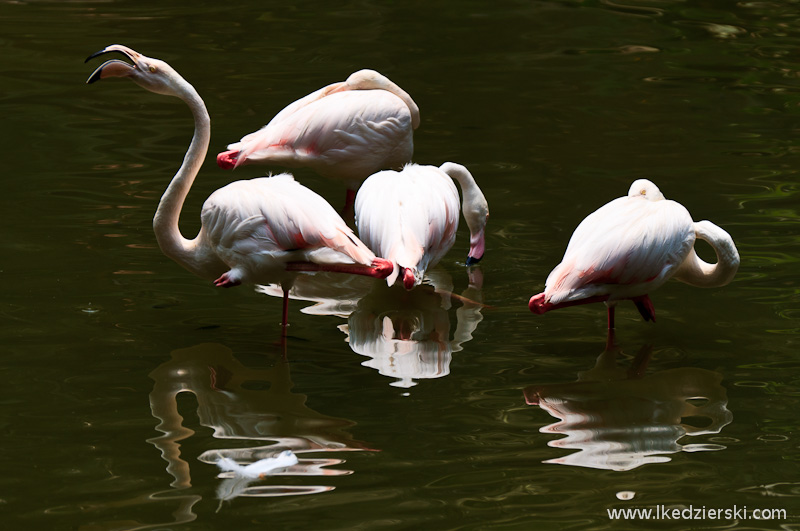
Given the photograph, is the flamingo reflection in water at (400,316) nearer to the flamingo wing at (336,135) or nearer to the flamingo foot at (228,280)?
the flamingo foot at (228,280)

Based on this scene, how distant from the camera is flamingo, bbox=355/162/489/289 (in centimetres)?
486

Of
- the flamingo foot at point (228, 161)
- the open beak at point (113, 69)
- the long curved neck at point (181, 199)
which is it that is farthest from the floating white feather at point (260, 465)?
the flamingo foot at point (228, 161)

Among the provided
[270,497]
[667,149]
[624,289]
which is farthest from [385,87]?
[270,497]

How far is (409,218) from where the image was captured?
505cm

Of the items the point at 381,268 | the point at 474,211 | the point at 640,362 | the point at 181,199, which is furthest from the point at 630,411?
the point at 181,199

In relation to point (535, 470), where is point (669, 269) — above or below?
above

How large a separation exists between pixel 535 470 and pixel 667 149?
13.0 ft

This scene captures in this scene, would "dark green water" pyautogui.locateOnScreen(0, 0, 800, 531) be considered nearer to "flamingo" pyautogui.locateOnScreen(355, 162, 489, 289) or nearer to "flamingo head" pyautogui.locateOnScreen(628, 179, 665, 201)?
"flamingo" pyautogui.locateOnScreen(355, 162, 489, 289)

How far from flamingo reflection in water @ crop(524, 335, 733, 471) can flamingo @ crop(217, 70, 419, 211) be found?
2115 mm

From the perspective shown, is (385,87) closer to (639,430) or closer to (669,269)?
(669,269)

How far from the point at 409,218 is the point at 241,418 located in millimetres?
1384

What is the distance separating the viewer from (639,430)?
13.0 feet

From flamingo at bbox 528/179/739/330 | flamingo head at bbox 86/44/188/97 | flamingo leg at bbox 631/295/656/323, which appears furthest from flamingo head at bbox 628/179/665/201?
flamingo head at bbox 86/44/188/97

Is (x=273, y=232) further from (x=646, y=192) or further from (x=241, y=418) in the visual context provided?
(x=646, y=192)
